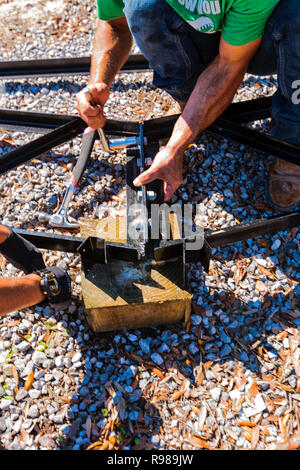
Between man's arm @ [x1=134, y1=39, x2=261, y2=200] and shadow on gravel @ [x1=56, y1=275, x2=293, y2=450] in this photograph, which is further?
man's arm @ [x1=134, y1=39, x2=261, y2=200]

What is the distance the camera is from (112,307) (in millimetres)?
2361

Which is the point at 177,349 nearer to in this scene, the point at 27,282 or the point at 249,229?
the point at 249,229

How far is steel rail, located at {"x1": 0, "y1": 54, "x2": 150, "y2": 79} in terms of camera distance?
4.12 meters

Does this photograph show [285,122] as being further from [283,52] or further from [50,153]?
[50,153]

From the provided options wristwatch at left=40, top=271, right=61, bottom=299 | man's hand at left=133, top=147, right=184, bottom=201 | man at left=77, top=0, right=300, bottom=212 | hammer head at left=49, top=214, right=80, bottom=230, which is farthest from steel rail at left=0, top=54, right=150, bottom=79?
wristwatch at left=40, top=271, right=61, bottom=299

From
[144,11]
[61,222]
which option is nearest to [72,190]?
[61,222]

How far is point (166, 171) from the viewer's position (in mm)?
2516

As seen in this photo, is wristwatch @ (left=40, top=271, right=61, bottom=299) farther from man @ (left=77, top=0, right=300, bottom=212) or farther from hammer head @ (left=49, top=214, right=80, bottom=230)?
man @ (left=77, top=0, right=300, bottom=212)

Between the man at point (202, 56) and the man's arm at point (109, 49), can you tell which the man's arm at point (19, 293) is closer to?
the man at point (202, 56)

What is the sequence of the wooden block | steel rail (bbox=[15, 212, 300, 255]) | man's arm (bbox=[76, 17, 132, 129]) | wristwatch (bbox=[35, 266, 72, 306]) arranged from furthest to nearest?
man's arm (bbox=[76, 17, 132, 129]), wristwatch (bbox=[35, 266, 72, 306]), steel rail (bbox=[15, 212, 300, 255]), the wooden block

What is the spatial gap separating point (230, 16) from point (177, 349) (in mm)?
2356

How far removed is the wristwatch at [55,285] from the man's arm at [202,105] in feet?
3.08

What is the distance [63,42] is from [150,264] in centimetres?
379

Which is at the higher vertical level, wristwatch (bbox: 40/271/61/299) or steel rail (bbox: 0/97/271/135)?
steel rail (bbox: 0/97/271/135)
